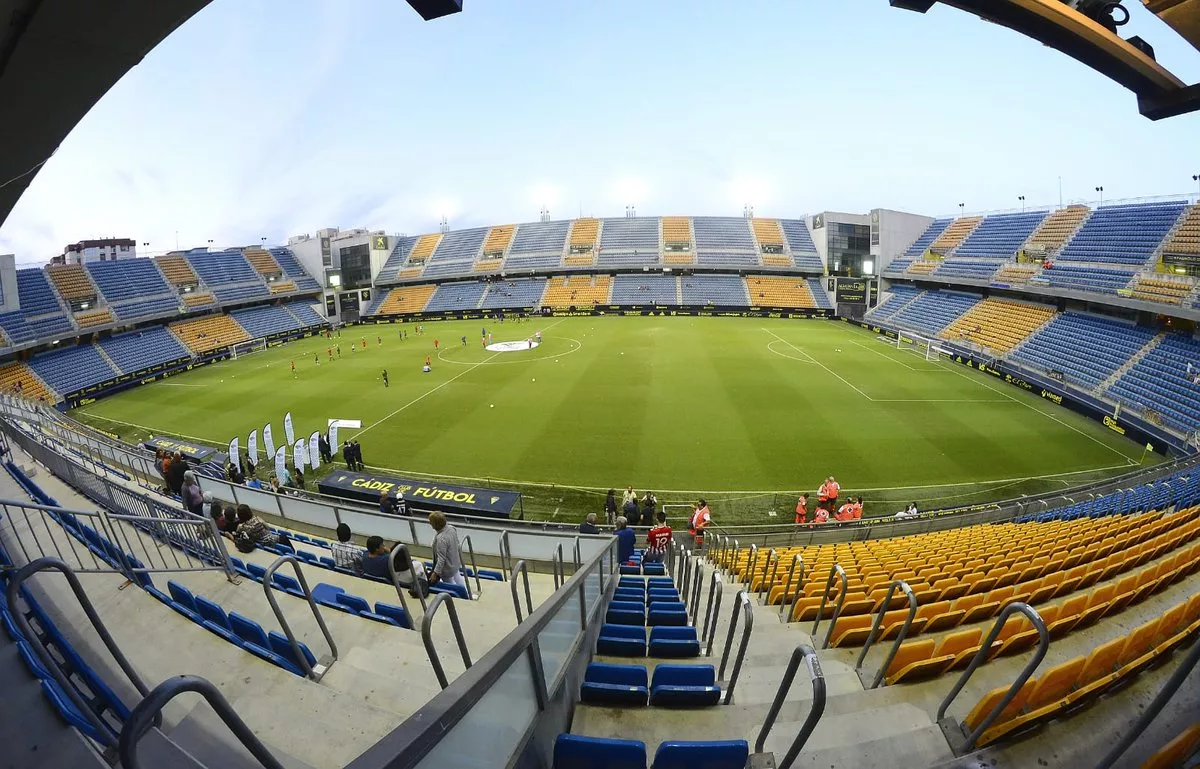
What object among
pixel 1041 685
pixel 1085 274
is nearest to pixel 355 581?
pixel 1041 685

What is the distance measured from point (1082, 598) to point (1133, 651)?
1498 millimetres

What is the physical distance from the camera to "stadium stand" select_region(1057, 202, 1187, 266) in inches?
1230

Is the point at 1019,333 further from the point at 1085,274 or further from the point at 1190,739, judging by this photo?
the point at 1190,739

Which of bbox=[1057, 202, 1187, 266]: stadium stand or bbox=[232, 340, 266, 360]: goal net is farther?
bbox=[232, 340, 266, 360]: goal net

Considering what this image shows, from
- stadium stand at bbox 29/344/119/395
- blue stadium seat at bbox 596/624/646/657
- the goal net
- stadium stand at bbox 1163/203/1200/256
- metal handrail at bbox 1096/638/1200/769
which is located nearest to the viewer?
metal handrail at bbox 1096/638/1200/769

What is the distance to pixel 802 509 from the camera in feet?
46.6

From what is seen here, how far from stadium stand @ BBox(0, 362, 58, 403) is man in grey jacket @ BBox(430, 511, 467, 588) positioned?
38316 millimetres

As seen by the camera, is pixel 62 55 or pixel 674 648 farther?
pixel 674 648

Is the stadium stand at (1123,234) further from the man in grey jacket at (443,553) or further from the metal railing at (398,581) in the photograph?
the metal railing at (398,581)

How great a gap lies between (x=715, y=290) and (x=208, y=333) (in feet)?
180

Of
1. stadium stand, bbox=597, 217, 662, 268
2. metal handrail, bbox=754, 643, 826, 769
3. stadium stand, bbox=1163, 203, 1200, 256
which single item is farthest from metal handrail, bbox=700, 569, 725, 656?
stadium stand, bbox=597, 217, 662, 268

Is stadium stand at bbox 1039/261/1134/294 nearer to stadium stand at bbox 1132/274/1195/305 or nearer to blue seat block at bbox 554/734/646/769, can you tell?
stadium stand at bbox 1132/274/1195/305

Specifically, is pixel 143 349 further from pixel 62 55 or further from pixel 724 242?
pixel 724 242

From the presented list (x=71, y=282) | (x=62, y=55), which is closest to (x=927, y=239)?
(x=62, y=55)
